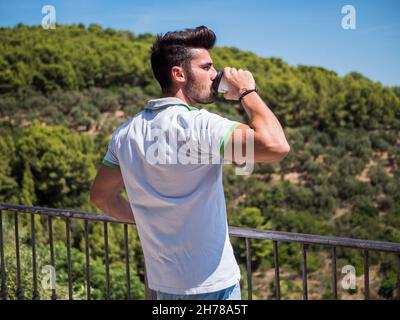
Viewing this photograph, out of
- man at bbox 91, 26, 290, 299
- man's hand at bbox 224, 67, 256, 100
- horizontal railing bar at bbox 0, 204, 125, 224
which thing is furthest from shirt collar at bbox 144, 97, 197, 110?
horizontal railing bar at bbox 0, 204, 125, 224

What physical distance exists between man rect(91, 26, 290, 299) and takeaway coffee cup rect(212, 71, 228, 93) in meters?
0.01

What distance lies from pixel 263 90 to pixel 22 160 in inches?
617

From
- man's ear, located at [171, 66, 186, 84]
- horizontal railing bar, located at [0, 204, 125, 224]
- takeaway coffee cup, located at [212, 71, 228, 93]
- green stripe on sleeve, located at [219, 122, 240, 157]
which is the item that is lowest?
horizontal railing bar, located at [0, 204, 125, 224]

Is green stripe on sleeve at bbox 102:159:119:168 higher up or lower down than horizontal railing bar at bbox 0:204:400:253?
higher up

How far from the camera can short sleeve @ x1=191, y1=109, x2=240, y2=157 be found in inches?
44.8

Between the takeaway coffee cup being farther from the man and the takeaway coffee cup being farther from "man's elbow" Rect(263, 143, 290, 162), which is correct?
"man's elbow" Rect(263, 143, 290, 162)

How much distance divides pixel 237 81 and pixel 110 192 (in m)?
0.58

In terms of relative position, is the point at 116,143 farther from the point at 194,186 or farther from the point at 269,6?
the point at 269,6

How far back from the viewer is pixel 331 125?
3109cm

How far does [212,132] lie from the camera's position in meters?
1.15

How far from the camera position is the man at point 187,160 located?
1169mm

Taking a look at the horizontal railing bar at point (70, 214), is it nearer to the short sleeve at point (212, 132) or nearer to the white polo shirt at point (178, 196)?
the white polo shirt at point (178, 196)

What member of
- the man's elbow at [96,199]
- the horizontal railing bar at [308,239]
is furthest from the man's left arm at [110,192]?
the horizontal railing bar at [308,239]

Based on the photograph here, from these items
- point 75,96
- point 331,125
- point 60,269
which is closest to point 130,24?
point 75,96
